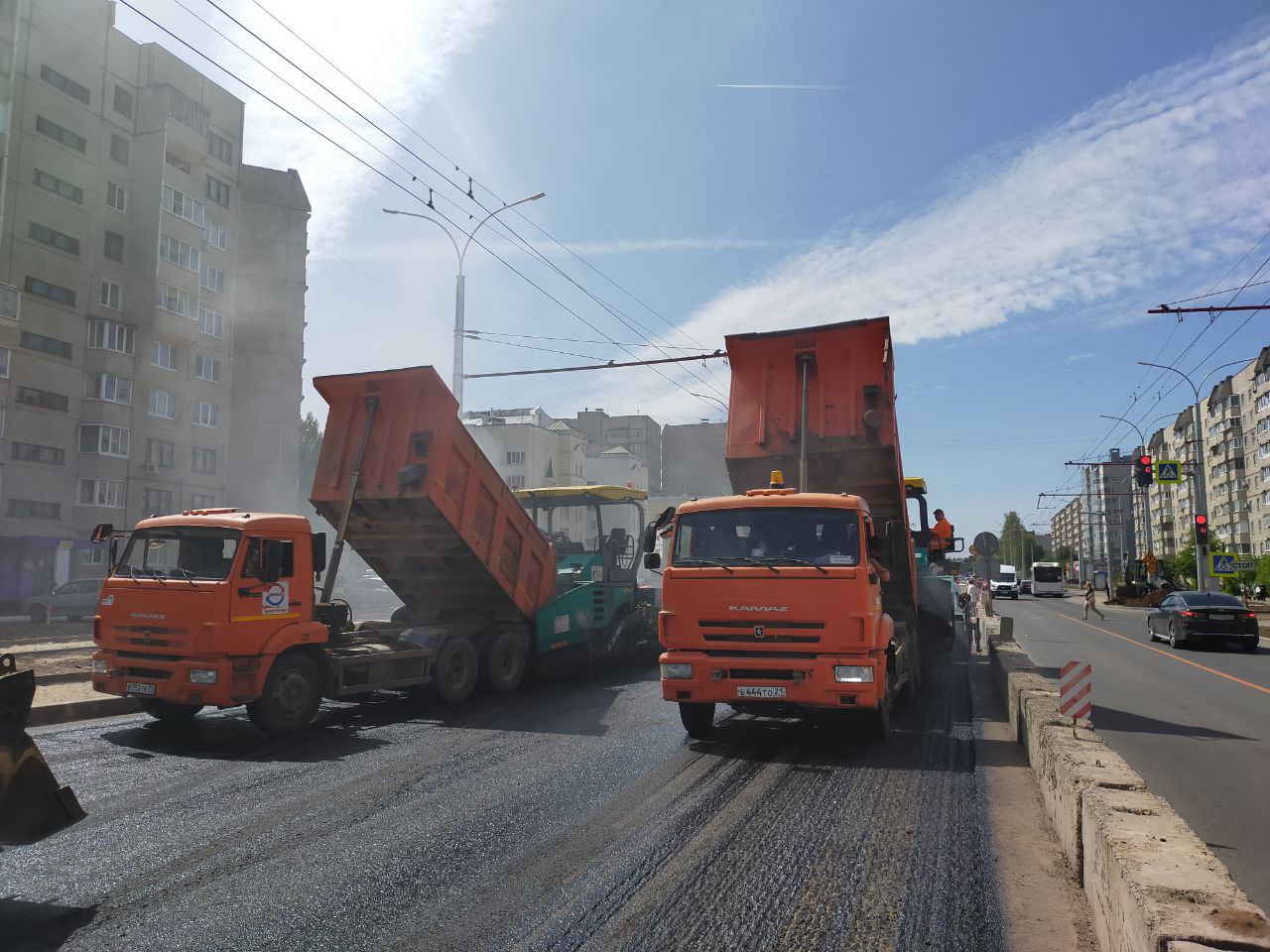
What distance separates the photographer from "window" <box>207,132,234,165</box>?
46.3m

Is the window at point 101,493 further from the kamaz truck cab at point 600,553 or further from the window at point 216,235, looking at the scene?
the kamaz truck cab at point 600,553

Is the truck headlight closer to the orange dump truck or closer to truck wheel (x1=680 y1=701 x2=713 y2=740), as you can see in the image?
the orange dump truck

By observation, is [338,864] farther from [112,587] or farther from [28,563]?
[28,563]

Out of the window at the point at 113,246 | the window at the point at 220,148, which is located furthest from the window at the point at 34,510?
the window at the point at 220,148

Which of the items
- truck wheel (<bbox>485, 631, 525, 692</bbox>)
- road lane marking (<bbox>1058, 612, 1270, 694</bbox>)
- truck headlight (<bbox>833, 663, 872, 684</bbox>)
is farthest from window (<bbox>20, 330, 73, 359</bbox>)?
road lane marking (<bbox>1058, 612, 1270, 694</bbox>)

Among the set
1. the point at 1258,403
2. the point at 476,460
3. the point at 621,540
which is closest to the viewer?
the point at 476,460

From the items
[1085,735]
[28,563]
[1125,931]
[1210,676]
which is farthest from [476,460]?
[28,563]

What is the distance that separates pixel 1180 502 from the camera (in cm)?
11031

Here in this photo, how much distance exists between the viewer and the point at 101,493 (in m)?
38.8

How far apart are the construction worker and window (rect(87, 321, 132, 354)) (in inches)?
1550

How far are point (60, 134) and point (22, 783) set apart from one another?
4397 cm

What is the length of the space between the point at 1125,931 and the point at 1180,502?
126 m

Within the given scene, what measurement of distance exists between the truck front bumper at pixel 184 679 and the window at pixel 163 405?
124ft

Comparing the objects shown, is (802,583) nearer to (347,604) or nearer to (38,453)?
(347,604)
